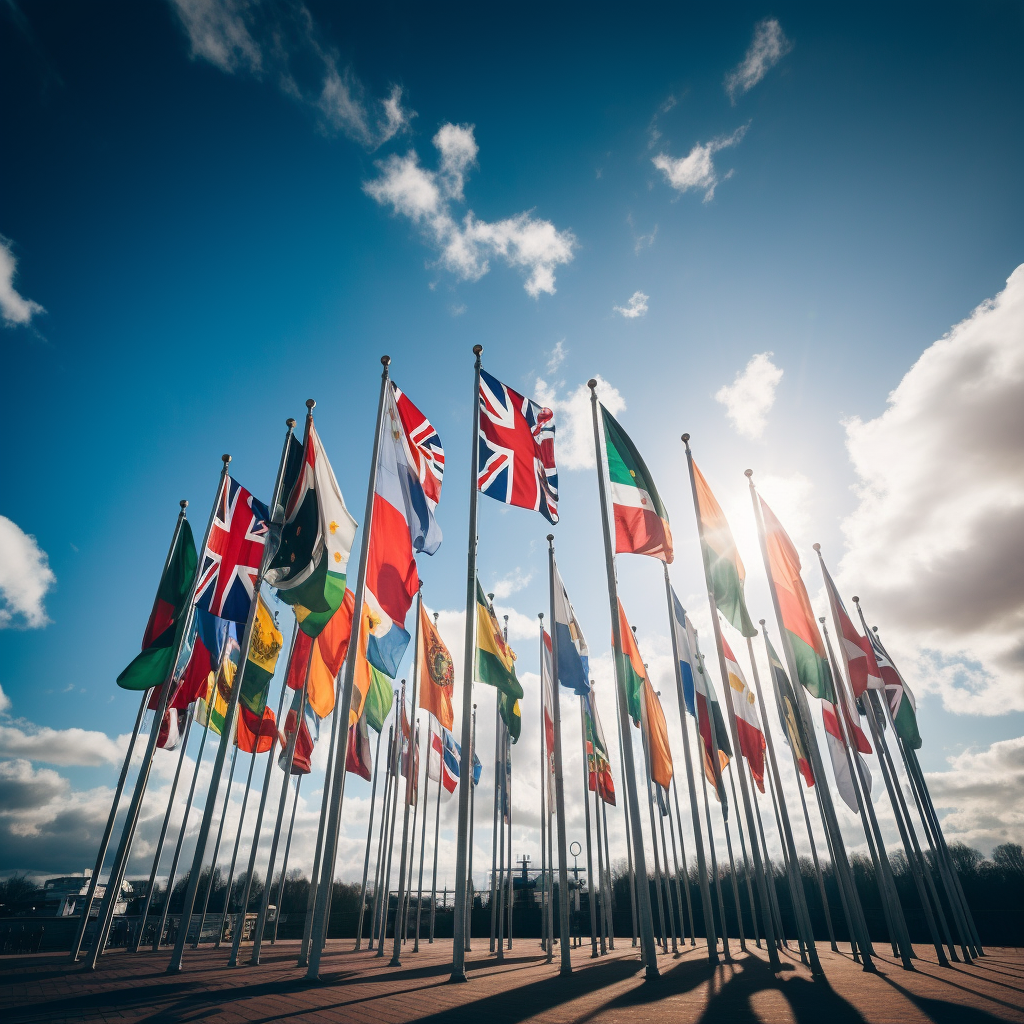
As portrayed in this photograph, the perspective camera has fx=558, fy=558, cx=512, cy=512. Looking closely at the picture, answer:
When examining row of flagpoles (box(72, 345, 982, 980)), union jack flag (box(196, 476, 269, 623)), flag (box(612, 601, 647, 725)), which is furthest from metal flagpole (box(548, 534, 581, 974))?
union jack flag (box(196, 476, 269, 623))

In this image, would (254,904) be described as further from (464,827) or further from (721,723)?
(464,827)

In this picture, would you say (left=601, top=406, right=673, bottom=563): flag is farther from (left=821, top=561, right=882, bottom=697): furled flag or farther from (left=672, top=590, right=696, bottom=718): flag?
(left=821, top=561, right=882, bottom=697): furled flag

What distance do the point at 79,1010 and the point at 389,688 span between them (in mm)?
8742

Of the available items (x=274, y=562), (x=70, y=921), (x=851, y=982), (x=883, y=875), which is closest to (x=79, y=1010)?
(x=274, y=562)

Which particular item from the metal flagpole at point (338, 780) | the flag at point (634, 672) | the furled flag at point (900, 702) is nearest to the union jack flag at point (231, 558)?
the metal flagpole at point (338, 780)

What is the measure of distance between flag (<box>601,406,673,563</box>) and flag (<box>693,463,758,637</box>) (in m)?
1.20

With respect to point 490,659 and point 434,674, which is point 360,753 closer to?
point 434,674

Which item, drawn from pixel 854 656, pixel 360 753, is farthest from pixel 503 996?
pixel 854 656

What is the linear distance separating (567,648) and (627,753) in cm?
384

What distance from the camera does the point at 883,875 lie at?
1468cm

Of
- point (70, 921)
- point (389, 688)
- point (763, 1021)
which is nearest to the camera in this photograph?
point (763, 1021)

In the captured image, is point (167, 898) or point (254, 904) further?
point (254, 904)

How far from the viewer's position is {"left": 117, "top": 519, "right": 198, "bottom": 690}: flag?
12773 mm

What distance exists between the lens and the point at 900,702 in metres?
18.8
